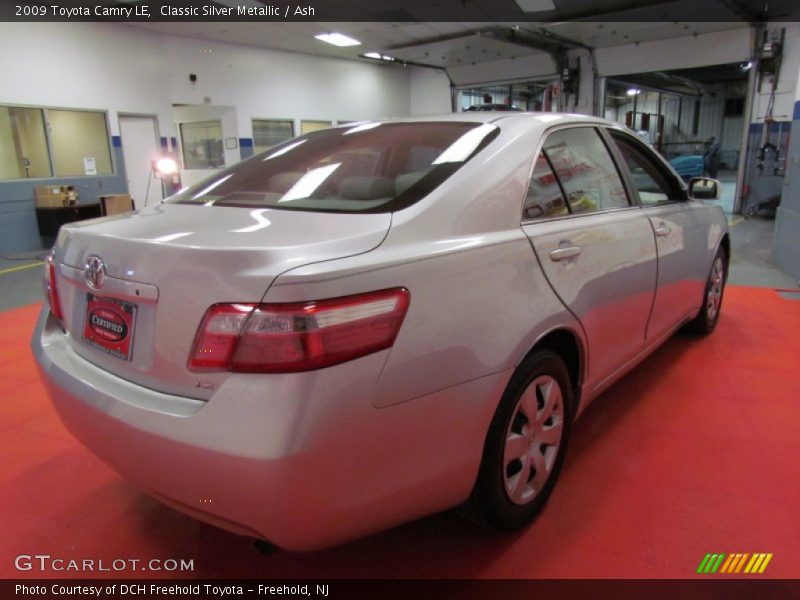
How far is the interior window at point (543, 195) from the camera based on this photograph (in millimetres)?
1783

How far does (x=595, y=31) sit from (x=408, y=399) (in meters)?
11.9

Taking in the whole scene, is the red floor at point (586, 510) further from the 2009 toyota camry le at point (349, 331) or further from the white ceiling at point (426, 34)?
the white ceiling at point (426, 34)

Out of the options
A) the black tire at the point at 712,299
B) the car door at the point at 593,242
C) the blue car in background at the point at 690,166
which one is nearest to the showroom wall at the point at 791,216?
the black tire at the point at 712,299

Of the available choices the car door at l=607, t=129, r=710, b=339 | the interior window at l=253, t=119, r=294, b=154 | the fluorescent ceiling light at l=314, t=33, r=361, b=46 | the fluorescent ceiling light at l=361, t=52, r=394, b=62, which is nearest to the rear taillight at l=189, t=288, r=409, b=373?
the car door at l=607, t=129, r=710, b=339

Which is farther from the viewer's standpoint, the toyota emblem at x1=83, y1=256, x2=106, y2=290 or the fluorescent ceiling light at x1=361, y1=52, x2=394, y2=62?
the fluorescent ceiling light at x1=361, y1=52, x2=394, y2=62

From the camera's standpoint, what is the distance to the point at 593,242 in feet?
6.53

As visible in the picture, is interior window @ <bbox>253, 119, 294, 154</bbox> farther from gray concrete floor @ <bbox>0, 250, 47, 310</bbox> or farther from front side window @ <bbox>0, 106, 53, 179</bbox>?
gray concrete floor @ <bbox>0, 250, 47, 310</bbox>

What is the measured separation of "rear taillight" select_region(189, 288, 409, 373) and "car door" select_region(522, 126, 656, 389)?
73 cm

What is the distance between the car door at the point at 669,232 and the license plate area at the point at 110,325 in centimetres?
209

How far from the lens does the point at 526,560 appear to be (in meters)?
1.71

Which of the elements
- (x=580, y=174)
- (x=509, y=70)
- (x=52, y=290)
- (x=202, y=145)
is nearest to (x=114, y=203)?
(x=202, y=145)

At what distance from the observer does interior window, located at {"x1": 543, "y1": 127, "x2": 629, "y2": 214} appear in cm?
203

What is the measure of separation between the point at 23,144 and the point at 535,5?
8.79m

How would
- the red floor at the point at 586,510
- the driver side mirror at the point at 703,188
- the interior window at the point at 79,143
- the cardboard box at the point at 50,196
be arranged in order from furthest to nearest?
the interior window at the point at 79,143, the cardboard box at the point at 50,196, the driver side mirror at the point at 703,188, the red floor at the point at 586,510
